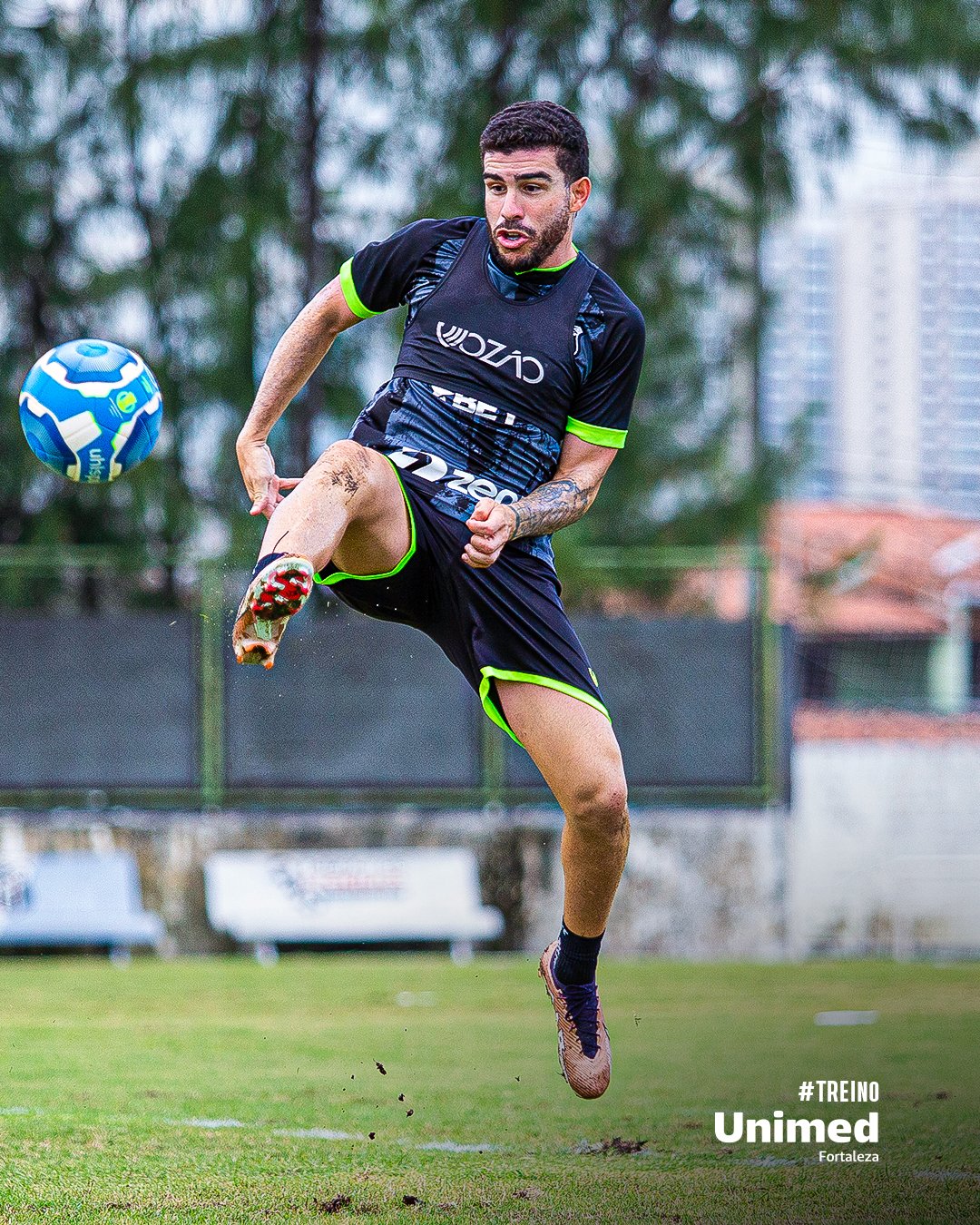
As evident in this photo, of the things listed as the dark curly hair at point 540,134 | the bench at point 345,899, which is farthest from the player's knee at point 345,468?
the bench at point 345,899

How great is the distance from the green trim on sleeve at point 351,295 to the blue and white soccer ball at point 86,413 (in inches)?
34.1

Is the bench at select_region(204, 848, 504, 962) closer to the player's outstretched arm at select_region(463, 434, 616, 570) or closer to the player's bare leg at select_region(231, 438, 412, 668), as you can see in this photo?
the player's outstretched arm at select_region(463, 434, 616, 570)

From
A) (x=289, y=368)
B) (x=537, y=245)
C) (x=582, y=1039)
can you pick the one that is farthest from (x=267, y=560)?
(x=582, y=1039)

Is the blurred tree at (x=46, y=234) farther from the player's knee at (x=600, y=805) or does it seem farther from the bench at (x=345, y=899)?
the player's knee at (x=600, y=805)

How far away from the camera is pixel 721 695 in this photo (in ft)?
45.5

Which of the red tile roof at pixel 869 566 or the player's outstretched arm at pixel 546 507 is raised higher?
the player's outstretched arm at pixel 546 507

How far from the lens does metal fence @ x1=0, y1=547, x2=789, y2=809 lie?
13.5 m

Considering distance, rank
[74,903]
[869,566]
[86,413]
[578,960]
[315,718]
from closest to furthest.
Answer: [578,960] → [86,413] → [74,903] → [315,718] → [869,566]

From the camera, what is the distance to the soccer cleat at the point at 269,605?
4.28 m

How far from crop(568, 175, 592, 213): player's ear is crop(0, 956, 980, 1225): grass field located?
10.2ft

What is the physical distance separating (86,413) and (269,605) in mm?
1624

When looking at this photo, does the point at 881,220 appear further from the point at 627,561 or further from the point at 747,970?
the point at 747,970

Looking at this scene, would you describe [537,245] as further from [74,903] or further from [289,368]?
[74,903]

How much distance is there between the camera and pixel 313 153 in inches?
576
